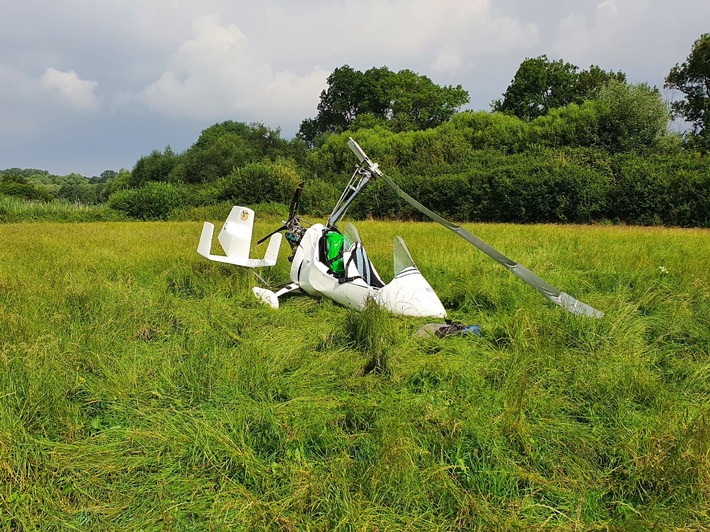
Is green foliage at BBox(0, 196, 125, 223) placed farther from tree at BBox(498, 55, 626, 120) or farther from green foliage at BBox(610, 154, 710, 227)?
tree at BBox(498, 55, 626, 120)

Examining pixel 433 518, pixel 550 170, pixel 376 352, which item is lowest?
pixel 433 518

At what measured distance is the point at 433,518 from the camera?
2180 mm

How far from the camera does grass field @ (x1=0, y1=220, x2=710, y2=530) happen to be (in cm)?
225

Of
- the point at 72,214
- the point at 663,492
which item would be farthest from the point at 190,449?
the point at 72,214

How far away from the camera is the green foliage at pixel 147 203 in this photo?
93.7 feet

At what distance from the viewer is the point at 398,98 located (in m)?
52.7

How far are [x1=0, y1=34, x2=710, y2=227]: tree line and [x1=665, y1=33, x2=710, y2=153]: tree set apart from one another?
0.25 ft

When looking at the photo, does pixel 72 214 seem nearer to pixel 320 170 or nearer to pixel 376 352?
pixel 320 170

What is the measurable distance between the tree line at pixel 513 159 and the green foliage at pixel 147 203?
2.7 inches

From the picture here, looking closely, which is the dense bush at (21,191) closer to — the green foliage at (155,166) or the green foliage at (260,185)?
the green foliage at (155,166)

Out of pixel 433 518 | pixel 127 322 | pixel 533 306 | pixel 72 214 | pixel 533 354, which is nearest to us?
pixel 433 518

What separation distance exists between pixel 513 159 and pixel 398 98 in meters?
31.4

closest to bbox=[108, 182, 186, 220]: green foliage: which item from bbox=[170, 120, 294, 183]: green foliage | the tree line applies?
the tree line

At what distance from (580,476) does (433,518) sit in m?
0.92
